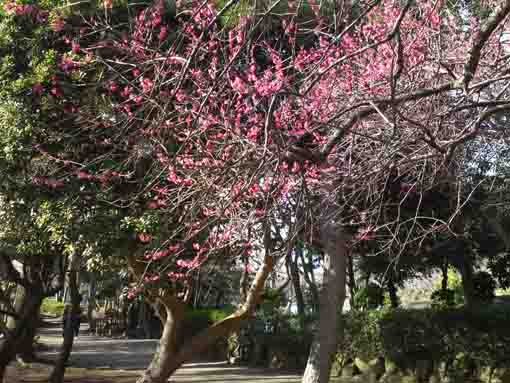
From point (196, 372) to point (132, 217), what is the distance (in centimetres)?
745

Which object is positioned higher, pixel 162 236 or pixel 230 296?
pixel 230 296

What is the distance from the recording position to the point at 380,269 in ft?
49.4

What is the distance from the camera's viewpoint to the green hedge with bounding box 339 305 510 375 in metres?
11.1

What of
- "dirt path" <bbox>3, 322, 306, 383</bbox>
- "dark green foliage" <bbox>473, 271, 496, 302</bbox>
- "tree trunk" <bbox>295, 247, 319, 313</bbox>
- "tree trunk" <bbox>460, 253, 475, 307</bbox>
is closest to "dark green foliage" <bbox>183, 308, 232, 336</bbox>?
"dirt path" <bbox>3, 322, 306, 383</bbox>

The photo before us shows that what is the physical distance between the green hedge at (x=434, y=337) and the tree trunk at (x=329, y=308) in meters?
3.77

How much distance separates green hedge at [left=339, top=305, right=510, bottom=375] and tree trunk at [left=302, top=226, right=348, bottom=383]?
3.77 metres

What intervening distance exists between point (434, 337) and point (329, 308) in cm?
406

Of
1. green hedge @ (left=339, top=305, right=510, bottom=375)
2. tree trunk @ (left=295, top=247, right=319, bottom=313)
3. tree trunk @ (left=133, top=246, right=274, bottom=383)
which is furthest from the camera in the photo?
tree trunk @ (left=295, top=247, right=319, bottom=313)

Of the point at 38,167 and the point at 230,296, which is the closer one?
the point at 38,167

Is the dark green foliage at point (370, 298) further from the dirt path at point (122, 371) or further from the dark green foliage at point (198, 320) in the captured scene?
the dark green foliage at point (198, 320)

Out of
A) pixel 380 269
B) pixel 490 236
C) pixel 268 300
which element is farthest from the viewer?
pixel 268 300

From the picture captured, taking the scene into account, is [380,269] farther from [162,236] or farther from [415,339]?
[162,236]

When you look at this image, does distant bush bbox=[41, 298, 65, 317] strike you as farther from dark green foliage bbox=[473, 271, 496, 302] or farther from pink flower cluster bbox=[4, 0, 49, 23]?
pink flower cluster bbox=[4, 0, 49, 23]

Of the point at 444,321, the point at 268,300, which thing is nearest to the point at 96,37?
the point at 444,321
